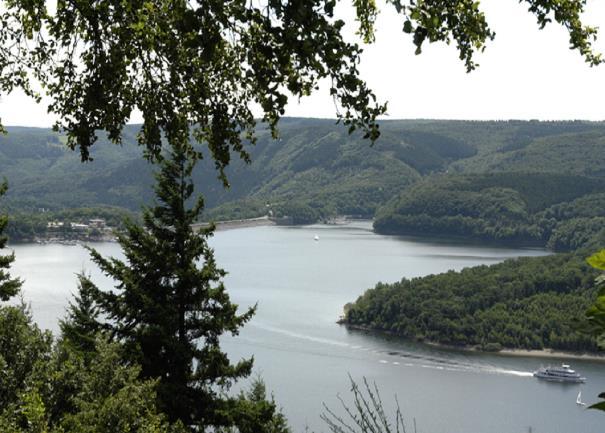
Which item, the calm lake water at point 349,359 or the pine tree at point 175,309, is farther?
the calm lake water at point 349,359

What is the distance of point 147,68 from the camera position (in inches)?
106

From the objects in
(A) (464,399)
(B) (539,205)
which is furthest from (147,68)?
(B) (539,205)

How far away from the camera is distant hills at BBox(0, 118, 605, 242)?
90312 millimetres

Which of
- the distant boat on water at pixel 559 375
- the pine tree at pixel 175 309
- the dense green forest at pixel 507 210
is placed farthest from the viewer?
the dense green forest at pixel 507 210

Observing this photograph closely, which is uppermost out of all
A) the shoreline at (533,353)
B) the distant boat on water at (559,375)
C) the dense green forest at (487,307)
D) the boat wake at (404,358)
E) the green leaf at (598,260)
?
the green leaf at (598,260)

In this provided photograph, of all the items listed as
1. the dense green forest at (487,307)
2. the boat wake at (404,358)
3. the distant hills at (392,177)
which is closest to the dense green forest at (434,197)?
the dense green forest at (487,307)

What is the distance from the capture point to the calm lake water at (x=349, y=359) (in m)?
24.8

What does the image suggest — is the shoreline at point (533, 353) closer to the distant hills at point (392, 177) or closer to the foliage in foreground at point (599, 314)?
the foliage in foreground at point (599, 314)

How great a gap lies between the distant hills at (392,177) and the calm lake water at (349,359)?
2064cm

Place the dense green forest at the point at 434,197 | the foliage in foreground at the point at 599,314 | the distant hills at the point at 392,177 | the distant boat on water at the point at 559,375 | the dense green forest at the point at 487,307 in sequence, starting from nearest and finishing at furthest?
the foliage in foreground at the point at 599,314, the distant boat on water at the point at 559,375, the dense green forest at the point at 487,307, the dense green forest at the point at 434,197, the distant hills at the point at 392,177

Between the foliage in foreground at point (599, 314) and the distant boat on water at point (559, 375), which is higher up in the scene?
the foliage in foreground at point (599, 314)

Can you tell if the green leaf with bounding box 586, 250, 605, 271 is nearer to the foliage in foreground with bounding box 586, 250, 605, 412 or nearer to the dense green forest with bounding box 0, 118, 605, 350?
the foliage in foreground with bounding box 586, 250, 605, 412

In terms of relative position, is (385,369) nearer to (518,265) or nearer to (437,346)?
(437,346)

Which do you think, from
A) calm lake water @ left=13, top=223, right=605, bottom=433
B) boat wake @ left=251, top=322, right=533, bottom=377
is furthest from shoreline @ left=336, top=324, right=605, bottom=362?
boat wake @ left=251, top=322, right=533, bottom=377
